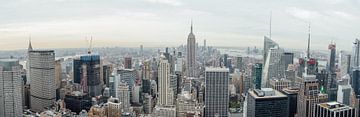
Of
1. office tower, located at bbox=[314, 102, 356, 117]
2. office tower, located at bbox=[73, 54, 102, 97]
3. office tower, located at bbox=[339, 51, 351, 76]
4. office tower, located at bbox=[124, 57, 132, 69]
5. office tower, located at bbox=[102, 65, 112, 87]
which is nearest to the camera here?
office tower, located at bbox=[314, 102, 356, 117]

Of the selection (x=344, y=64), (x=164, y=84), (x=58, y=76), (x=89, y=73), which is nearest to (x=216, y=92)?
(x=164, y=84)

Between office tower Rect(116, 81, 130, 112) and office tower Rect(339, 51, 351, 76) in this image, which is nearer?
office tower Rect(339, 51, 351, 76)

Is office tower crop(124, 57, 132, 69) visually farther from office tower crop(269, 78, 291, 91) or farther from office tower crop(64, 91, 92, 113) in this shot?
office tower crop(269, 78, 291, 91)

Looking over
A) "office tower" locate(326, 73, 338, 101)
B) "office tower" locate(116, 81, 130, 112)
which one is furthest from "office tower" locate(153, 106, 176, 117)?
"office tower" locate(326, 73, 338, 101)

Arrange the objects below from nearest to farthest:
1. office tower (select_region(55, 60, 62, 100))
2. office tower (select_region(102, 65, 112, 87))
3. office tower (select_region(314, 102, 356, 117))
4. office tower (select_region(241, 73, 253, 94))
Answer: office tower (select_region(314, 102, 356, 117)) < office tower (select_region(241, 73, 253, 94)) < office tower (select_region(55, 60, 62, 100)) < office tower (select_region(102, 65, 112, 87))

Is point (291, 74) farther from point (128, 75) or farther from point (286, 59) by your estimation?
point (128, 75)

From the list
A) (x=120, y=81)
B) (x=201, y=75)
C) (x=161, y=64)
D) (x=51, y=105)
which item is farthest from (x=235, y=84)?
(x=51, y=105)

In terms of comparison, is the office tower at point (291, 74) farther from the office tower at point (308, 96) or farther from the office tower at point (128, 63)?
the office tower at point (128, 63)
